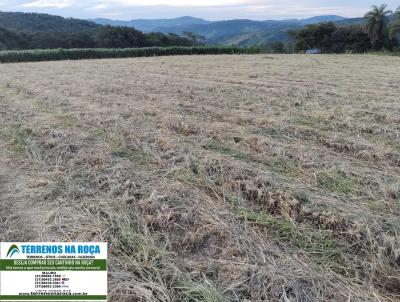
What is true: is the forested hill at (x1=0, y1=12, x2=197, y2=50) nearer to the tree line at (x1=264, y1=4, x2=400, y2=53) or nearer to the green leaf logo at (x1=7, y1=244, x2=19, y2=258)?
the tree line at (x1=264, y1=4, x2=400, y2=53)

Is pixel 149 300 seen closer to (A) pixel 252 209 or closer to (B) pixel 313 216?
(A) pixel 252 209

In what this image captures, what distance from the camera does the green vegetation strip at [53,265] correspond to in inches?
85.2

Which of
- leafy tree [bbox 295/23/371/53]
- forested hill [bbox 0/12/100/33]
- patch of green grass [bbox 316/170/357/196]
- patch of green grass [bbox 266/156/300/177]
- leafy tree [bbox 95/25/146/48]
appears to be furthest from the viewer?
forested hill [bbox 0/12/100/33]

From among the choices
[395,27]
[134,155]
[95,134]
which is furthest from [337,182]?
[395,27]

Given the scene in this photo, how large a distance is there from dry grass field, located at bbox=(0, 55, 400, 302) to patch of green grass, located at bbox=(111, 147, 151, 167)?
2 cm

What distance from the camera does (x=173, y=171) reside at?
146 inches

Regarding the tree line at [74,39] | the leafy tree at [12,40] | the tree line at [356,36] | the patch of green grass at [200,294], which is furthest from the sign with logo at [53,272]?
the leafy tree at [12,40]

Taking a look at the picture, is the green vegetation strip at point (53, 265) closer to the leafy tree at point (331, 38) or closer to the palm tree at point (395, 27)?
the palm tree at point (395, 27)

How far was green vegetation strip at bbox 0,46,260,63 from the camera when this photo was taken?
2725cm

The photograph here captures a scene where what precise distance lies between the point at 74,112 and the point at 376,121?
5.28m

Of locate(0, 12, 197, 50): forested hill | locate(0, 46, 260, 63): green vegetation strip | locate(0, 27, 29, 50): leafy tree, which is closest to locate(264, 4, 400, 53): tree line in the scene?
locate(0, 46, 260, 63): green vegetation strip

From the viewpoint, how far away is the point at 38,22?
73.0 m

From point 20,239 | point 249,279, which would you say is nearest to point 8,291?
point 20,239

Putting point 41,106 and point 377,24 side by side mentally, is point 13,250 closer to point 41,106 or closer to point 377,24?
point 41,106
